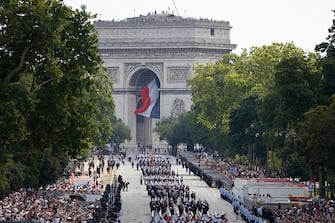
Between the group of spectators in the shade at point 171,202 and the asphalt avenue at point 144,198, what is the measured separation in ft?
2.14

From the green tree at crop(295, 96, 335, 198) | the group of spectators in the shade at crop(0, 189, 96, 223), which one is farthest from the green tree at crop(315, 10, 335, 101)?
the group of spectators in the shade at crop(0, 189, 96, 223)

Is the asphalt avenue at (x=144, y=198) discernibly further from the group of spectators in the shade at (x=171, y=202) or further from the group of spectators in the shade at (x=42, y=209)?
the group of spectators in the shade at (x=42, y=209)

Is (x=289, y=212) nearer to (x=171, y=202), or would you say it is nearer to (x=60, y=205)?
(x=60, y=205)

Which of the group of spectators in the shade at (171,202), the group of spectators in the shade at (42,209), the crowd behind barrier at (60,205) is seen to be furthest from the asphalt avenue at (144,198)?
the group of spectators in the shade at (42,209)

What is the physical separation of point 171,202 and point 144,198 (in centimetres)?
997

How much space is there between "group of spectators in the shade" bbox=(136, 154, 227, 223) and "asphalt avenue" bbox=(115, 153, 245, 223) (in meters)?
0.65

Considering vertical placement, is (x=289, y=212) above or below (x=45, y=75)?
below

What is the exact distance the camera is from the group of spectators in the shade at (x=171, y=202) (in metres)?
69.4

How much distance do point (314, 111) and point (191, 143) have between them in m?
109

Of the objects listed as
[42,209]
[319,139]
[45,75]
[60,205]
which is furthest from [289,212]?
[45,75]

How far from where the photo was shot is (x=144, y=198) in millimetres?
95688

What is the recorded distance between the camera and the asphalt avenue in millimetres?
78625

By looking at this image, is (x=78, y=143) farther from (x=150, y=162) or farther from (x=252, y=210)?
(x=150, y=162)

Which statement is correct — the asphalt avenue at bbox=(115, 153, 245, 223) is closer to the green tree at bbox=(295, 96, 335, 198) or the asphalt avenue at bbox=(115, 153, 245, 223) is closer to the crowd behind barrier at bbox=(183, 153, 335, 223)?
the crowd behind barrier at bbox=(183, 153, 335, 223)
